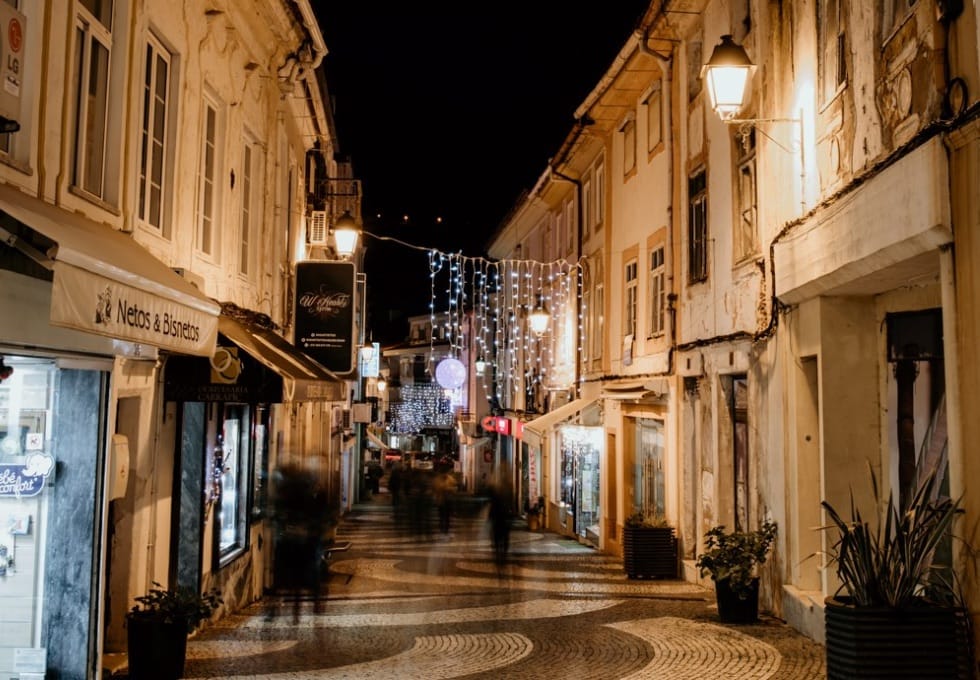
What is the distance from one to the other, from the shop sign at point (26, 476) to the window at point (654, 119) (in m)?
12.8

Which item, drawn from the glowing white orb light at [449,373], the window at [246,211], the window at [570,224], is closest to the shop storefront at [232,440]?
the window at [246,211]

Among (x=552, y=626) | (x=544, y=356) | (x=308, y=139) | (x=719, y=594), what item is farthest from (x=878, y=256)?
(x=544, y=356)

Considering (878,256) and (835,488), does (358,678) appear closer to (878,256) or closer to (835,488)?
(835,488)

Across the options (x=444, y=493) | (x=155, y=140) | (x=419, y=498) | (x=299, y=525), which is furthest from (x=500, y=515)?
(x=155, y=140)

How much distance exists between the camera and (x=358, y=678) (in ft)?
28.0

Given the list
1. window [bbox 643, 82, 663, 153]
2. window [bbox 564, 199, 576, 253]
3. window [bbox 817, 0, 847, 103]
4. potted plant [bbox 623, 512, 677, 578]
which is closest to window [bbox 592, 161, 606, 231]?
window [bbox 564, 199, 576, 253]

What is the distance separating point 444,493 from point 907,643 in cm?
1246

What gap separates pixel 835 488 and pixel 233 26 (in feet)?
29.7

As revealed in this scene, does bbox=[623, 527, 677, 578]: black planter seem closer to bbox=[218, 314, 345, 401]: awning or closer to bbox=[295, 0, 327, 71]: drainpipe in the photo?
bbox=[218, 314, 345, 401]: awning

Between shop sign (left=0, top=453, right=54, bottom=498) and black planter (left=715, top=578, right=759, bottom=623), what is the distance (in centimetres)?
745

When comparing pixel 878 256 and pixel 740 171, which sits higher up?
pixel 740 171

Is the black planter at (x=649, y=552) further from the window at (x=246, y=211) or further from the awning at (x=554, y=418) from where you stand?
the window at (x=246, y=211)

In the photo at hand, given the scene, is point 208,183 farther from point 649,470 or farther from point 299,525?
point 649,470

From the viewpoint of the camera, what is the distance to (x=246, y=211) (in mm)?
13625
